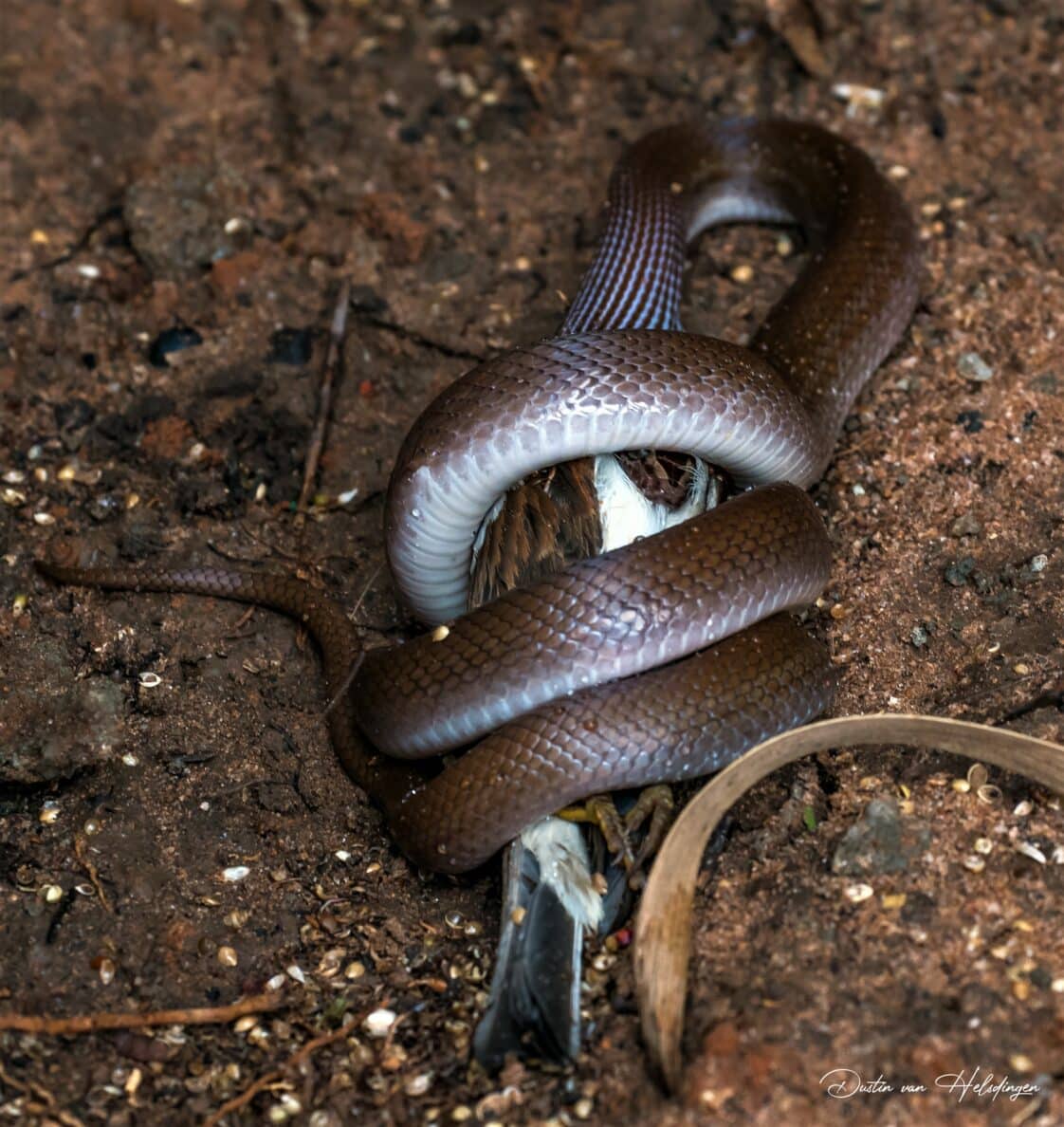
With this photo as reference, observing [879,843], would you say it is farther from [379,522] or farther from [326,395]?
[326,395]

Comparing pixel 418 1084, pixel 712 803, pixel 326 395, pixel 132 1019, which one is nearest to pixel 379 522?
pixel 326 395

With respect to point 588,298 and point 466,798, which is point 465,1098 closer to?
point 466,798

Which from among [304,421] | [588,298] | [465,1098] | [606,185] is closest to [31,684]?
[304,421]

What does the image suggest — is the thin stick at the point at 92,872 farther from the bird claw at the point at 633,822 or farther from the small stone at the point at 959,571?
the small stone at the point at 959,571

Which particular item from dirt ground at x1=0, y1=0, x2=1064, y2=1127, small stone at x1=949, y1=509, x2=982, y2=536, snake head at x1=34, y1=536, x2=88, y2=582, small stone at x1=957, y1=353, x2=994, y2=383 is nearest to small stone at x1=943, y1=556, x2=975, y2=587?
dirt ground at x1=0, y1=0, x2=1064, y2=1127

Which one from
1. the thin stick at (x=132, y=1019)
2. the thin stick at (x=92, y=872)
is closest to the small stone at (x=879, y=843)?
the thin stick at (x=132, y=1019)

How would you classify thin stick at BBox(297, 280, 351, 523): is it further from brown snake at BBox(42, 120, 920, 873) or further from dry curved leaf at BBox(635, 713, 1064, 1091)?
dry curved leaf at BBox(635, 713, 1064, 1091)
